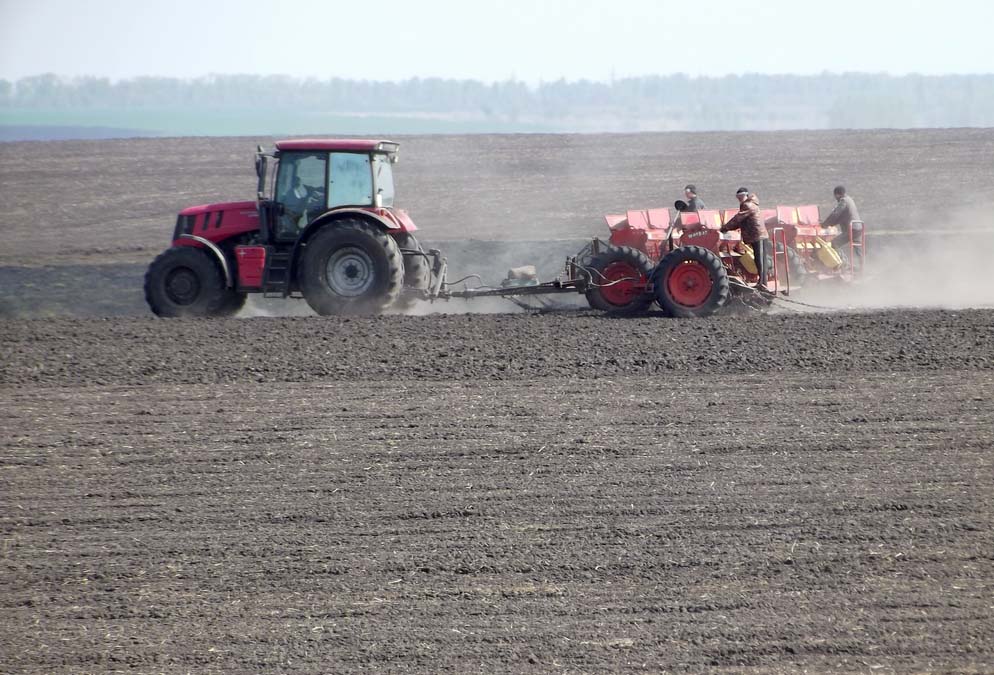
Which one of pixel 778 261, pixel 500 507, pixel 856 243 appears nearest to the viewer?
pixel 500 507

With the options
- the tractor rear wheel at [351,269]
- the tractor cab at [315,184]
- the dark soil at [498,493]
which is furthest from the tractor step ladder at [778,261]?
the tractor cab at [315,184]

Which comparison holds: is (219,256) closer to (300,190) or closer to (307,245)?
(307,245)

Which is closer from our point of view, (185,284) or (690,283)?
(690,283)

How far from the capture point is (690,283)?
1304cm

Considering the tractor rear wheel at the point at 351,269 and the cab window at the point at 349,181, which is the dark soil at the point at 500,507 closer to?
the tractor rear wheel at the point at 351,269

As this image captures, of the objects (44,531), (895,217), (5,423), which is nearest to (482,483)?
(44,531)

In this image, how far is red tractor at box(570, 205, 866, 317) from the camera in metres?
13.0

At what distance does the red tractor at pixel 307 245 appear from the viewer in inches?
507

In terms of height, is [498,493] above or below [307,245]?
below

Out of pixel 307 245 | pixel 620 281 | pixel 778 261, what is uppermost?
pixel 307 245

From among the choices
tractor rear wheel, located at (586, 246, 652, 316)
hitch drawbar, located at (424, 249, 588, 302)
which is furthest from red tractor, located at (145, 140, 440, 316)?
tractor rear wheel, located at (586, 246, 652, 316)

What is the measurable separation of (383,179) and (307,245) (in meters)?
1.20

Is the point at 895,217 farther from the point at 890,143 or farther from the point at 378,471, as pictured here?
the point at 378,471

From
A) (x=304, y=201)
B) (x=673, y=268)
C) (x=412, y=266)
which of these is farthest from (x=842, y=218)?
(x=304, y=201)
